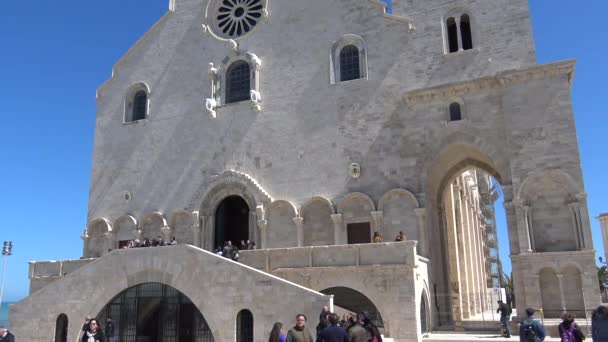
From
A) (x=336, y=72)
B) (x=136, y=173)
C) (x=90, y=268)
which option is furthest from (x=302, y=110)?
(x=90, y=268)

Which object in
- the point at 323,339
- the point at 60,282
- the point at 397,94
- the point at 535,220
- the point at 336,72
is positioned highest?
the point at 336,72

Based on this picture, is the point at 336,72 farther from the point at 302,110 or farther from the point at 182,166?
the point at 182,166

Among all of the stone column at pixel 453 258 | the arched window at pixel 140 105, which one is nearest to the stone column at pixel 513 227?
the stone column at pixel 453 258

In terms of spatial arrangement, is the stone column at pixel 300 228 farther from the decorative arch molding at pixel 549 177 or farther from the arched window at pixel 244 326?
the decorative arch molding at pixel 549 177

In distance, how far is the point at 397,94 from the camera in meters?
23.1

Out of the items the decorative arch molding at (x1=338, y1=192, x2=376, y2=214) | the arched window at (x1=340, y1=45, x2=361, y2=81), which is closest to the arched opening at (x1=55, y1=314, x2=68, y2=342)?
the decorative arch molding at (x1=338, y1=192, x2=376, y2=214)

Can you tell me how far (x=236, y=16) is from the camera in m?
27.7

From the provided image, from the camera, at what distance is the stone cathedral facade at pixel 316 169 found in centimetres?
1828

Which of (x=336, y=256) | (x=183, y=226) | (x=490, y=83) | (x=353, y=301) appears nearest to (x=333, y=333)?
(x=336, y=256)

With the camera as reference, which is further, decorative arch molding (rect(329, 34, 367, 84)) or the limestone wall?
decorative arch molding (rect(329, 34, 367, 84))

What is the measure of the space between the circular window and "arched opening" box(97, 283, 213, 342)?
13.9 m

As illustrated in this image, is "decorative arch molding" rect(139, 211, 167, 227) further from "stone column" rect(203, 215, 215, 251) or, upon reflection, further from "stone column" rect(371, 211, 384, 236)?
"stone column" rect(371, 211, 384, 236)

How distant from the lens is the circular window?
2722 cm

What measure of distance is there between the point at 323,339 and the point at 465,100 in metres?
15.5
